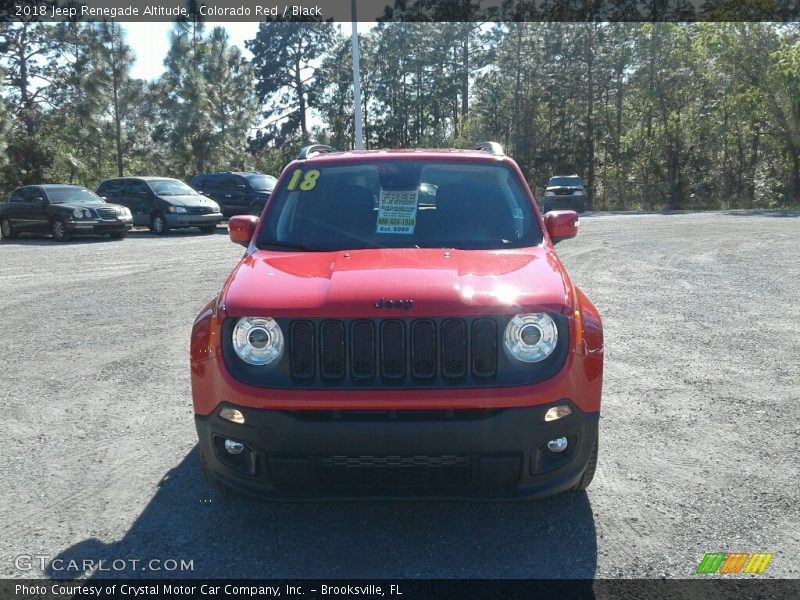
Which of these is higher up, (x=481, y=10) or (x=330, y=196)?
(x=481, y=10)

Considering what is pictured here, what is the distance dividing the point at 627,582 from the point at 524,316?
116 cm

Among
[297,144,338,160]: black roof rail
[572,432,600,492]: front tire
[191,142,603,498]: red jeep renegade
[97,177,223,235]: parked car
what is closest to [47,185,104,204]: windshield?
[97,177,223,235]: parked car

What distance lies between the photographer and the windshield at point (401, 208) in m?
4.33

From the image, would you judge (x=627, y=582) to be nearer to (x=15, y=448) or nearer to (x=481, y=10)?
(x=15, y=448)

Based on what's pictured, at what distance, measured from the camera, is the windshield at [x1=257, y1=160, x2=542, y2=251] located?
14.2 ft

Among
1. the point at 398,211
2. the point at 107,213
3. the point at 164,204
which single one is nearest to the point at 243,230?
the point at 398,211

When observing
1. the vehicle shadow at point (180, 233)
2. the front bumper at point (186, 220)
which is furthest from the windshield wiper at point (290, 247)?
the front bumper at point (186, 220)

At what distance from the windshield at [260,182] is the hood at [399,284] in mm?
21056

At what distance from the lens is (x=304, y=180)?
481 cm

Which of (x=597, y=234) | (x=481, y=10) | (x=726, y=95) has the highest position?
(x=481, y=10)

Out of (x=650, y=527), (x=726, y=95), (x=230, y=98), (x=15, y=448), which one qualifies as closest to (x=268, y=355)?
(x=650, y=527)

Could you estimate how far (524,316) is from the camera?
129 inches

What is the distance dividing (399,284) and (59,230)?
19.1 meters

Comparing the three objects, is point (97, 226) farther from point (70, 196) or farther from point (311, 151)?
point (311, 151)
